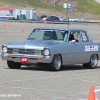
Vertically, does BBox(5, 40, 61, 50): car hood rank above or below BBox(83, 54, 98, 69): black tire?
above

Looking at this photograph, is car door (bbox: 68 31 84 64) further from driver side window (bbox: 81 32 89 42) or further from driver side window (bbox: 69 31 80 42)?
driver side window (bbox: 81 32 89 42)

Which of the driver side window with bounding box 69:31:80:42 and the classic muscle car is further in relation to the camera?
the driver side window with bounding box 69:31:80:42

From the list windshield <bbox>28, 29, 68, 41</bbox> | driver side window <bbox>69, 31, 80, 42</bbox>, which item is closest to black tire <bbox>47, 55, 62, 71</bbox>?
windshield <bbox>28, 29, 68, 41</bbox>

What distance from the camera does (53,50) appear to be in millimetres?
15406

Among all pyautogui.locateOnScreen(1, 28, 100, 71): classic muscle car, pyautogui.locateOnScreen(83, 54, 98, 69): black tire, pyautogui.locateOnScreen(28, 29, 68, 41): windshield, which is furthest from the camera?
pyautogui.locateOnScreen(83, 54, 98, 69): black tire

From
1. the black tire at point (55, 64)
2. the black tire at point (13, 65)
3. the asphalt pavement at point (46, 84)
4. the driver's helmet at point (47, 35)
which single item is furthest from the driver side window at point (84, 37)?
the black tire at point (13, 65)

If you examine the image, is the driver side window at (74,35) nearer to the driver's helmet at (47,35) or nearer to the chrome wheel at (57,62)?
the driver's helmet at (47,35)

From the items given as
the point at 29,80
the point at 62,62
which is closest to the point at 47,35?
the point at 62,62

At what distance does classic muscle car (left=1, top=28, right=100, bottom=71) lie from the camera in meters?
15.4

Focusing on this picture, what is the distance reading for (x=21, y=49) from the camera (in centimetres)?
1555

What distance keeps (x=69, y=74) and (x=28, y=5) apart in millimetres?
104555

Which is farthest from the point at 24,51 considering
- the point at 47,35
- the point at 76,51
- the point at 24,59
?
the point at 76,51

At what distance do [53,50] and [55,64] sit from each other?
1.71 ft

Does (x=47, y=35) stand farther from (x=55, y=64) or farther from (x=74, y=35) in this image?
(x=55, y=64)
